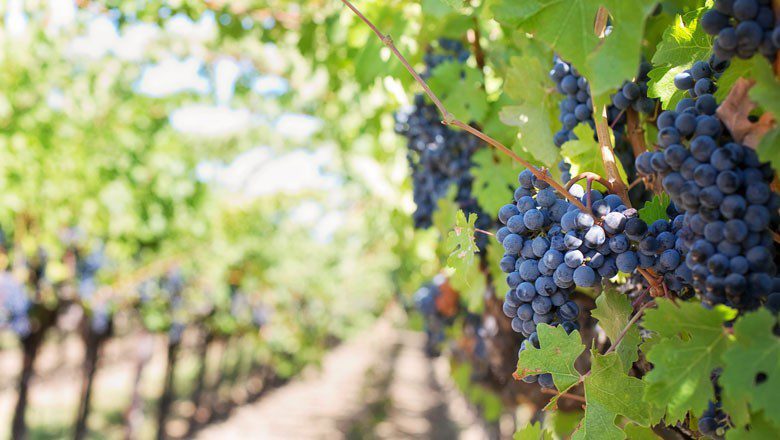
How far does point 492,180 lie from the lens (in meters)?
2.19

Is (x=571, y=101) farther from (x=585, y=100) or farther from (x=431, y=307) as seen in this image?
(x=431, y=307)

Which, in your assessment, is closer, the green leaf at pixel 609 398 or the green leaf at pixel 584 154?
the green leaf at pixel 609 398

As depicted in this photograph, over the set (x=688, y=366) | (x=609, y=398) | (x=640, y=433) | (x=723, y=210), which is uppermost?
(x=723, y=210)

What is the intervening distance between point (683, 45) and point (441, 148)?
49.8 inches

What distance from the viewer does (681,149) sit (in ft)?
3.16

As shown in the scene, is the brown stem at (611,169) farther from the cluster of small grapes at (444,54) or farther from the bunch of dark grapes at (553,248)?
the cluster of small grapes at (444,54)

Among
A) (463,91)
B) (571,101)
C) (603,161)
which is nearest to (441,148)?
(463,91)

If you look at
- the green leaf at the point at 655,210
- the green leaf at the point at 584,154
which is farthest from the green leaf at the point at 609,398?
the green leaf at the point at 584,154

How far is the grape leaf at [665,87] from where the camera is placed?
1.24 metres

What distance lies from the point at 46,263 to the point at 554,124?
22.6 feet

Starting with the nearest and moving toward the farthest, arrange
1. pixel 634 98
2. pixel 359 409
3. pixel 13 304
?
pixel 634 98 → pixel 13 304 → pixel 359 409

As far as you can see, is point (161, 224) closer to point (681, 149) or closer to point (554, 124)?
point (554, 124)

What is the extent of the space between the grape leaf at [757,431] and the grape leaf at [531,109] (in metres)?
0.77

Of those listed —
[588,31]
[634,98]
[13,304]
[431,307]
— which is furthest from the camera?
[13,304]
